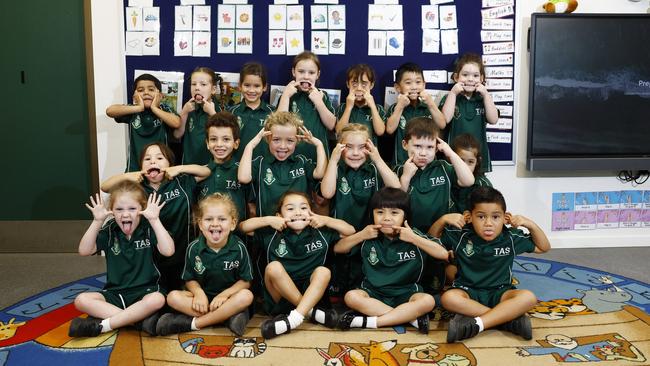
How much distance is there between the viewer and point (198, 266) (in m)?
2.51

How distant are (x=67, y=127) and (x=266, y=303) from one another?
203 cm

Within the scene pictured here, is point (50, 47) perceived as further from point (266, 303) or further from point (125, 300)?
point (266, 303)

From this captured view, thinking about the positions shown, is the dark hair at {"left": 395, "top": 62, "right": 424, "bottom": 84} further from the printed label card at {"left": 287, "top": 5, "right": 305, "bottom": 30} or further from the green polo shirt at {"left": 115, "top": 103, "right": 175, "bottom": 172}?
the green polo shirt at {"left": 115, "top": 103, "right": 175, "bottom": 172}

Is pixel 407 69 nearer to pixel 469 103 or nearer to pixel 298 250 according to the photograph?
pixel 469 103

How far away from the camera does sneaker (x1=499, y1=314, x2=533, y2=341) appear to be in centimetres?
233

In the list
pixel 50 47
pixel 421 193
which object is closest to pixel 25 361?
pixel 421 193

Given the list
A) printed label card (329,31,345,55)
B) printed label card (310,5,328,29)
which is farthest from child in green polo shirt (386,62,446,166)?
printed label card (310,5,328,29)

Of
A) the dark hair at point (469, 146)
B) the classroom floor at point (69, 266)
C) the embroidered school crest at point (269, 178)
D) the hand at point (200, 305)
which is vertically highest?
the dark hair at point (469, 146)

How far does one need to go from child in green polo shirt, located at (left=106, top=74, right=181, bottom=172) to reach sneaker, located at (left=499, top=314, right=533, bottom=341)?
2010mm

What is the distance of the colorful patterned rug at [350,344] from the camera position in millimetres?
2156

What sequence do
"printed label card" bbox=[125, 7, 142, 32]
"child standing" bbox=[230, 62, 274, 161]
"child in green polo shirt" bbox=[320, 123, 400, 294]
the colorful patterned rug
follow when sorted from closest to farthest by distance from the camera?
the colorful patterned rug
"child in green polo shirt" bbox=[320, 123, 400, 294]
"child standing" bbox=[230, 62, 274, 161]
"printed label card" bbox=[125, 7, 142, 32]

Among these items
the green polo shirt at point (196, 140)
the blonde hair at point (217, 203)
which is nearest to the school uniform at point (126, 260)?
the blonde hair at point (217, 203)

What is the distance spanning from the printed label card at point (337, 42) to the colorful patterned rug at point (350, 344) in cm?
168

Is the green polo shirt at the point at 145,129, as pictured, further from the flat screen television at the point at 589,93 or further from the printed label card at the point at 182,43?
the flat screen television at the point at 589,93
